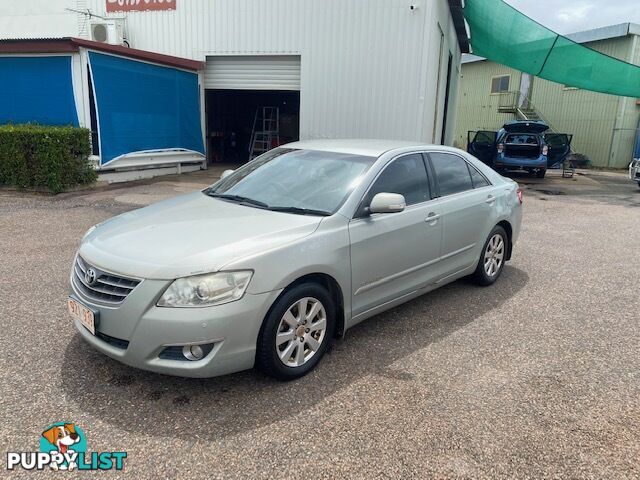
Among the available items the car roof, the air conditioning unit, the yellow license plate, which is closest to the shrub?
the air conditioning unit

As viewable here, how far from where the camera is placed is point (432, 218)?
4.17 m

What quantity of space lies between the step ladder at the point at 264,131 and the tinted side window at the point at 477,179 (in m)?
13.7

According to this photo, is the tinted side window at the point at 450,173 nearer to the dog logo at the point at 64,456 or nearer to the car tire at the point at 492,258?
the car tire at the point at 492,258

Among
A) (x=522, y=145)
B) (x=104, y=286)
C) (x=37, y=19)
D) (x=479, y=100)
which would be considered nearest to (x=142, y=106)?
(x=37, y=19)

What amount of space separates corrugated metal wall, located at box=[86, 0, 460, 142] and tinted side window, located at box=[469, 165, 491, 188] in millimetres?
Answer: 8308

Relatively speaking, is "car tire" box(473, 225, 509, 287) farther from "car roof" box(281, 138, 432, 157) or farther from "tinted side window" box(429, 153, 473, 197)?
"car roof" box(281, 138, 432, 157)

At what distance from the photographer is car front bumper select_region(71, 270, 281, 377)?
274 centimetres

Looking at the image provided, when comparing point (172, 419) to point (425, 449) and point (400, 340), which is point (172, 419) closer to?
point (425, 449)

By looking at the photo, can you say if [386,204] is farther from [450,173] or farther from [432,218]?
[450,173]

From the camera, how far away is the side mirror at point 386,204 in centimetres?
351

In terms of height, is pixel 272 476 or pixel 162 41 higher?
pixel 162 41

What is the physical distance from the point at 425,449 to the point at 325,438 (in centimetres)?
53

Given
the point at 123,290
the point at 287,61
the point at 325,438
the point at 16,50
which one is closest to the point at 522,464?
the point at 325,438

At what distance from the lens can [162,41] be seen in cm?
1481
